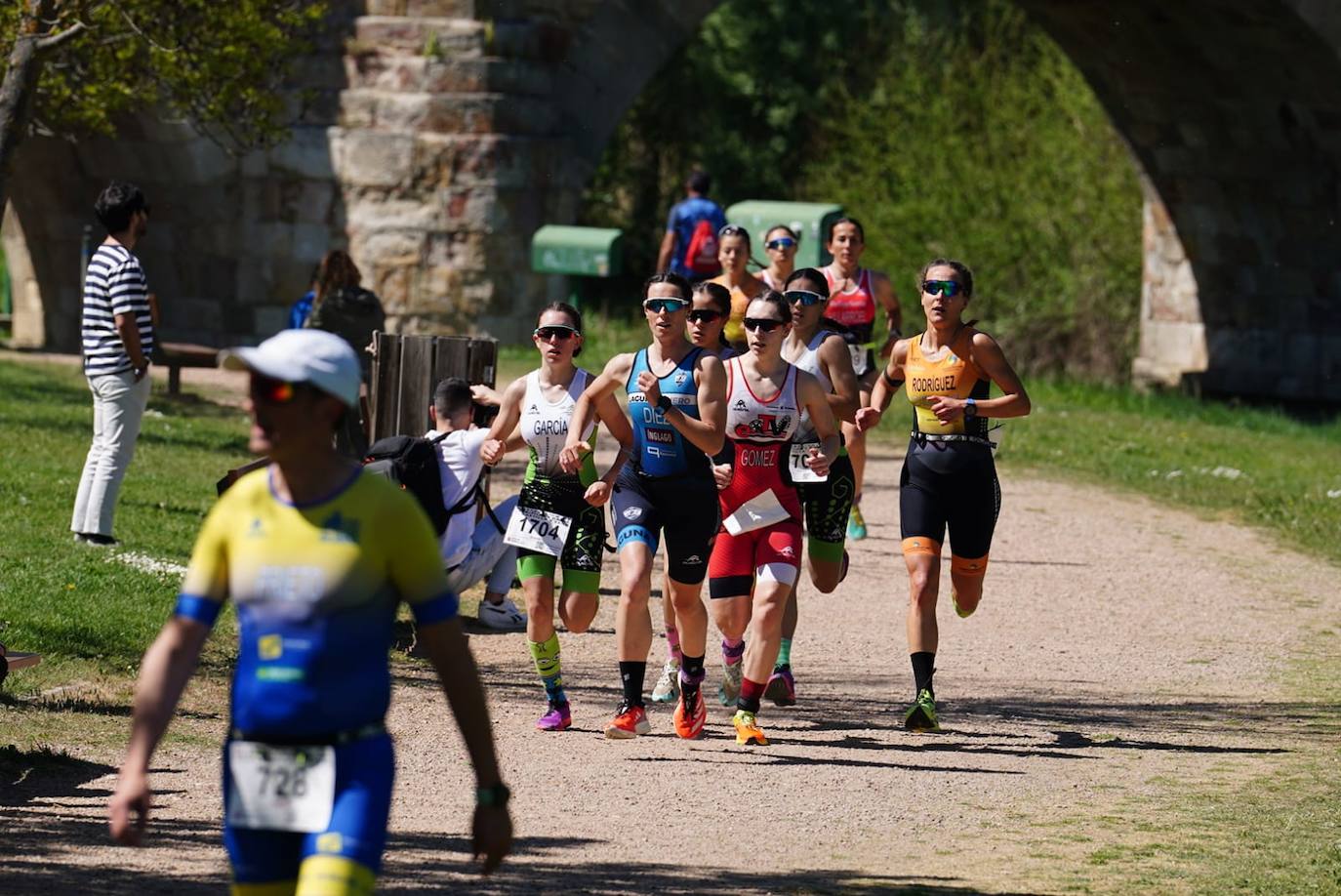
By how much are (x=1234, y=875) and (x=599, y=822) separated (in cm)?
197

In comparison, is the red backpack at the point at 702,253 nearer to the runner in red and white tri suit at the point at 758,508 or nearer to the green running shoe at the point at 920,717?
the runner in red and white tri suit at the point at 758,508

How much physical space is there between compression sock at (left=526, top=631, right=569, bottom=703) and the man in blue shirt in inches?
327

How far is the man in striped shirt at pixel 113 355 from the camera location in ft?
37.1

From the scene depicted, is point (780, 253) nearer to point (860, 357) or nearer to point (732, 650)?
point (860, 357)

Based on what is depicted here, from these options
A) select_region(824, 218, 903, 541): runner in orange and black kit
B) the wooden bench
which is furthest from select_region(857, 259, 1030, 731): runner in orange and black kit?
the wooden bench

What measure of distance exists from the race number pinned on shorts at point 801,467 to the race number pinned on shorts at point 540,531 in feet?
3.02

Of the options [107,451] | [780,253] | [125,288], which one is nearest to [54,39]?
[125,288]

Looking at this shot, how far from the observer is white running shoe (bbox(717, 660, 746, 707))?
30.4ft

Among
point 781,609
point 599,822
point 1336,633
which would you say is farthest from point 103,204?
point 1336,633

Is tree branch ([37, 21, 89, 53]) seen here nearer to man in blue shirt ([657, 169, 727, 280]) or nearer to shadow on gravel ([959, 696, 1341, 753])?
shadow on gravel ([959, 696, 1341, 753])

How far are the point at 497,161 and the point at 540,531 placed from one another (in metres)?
13.4

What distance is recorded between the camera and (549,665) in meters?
8.69

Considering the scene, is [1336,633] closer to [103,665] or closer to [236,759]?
[103,665]

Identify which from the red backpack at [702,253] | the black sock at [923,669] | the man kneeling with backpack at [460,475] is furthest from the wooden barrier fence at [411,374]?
the red backpack at [702,253]
